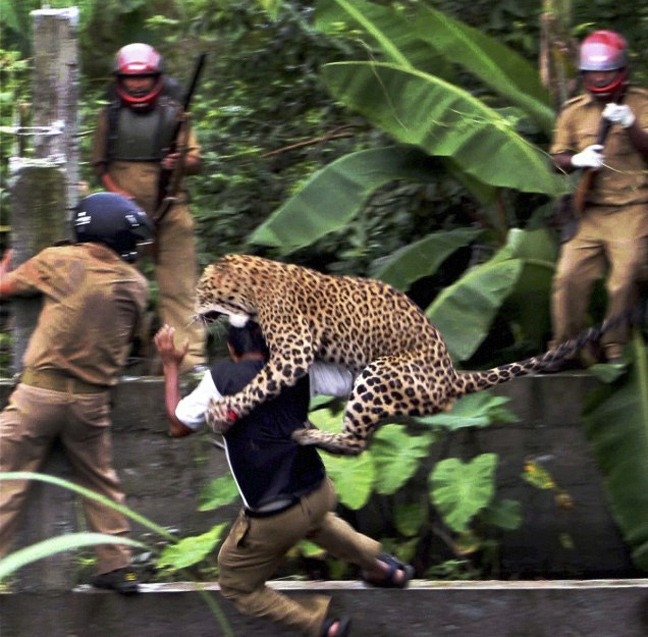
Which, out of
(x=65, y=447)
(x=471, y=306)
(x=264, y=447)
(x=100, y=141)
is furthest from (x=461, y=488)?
(x=100, y=141)

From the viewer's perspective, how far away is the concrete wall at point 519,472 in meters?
5.87

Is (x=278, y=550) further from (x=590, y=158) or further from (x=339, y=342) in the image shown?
(x=590, y=158)

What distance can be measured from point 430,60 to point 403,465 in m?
2.47

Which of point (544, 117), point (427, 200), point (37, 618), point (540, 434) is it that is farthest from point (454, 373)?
point (427, 200)

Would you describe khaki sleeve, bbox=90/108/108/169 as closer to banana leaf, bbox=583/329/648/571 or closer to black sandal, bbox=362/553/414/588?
black sandal, bbox=362/553/414/588

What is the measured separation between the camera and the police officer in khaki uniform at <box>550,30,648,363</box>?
578 cm

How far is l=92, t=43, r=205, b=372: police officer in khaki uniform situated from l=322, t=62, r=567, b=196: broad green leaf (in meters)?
0.88

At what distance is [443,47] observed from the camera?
652cm

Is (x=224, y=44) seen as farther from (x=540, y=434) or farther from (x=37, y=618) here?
(x=37, y=618)

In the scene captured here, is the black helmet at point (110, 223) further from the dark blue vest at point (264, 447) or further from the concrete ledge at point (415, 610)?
the concrete ledge at point (415, 610)

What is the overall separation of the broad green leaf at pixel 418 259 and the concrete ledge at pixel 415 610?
1.96 meters

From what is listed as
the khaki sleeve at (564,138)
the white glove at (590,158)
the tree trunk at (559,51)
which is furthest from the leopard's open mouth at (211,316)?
the tree trunk at (559,51)

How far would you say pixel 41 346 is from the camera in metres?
4.72

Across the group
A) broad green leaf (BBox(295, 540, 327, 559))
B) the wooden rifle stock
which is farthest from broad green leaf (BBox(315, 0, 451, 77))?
broad green leaf (BBox(295, 540, 327, 559))
